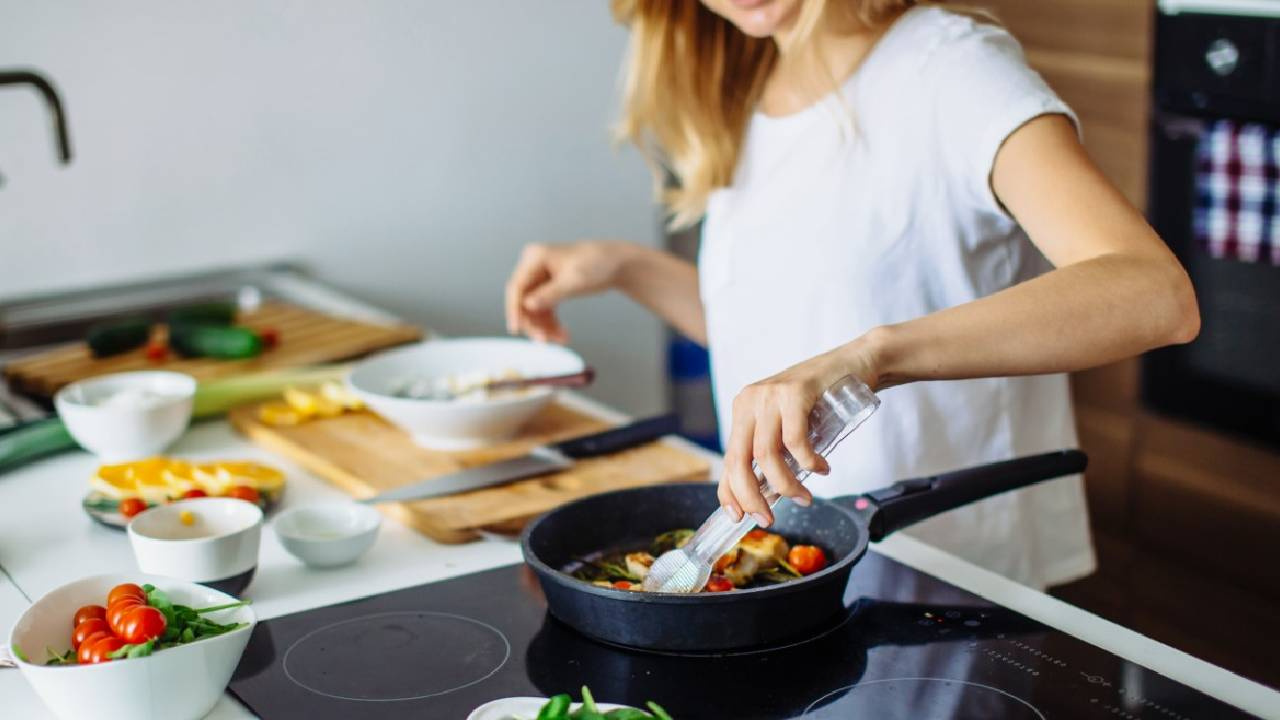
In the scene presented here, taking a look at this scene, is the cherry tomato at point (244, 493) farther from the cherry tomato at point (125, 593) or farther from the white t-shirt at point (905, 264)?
the white t-shirt at point (905, 264)

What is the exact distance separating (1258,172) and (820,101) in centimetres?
112

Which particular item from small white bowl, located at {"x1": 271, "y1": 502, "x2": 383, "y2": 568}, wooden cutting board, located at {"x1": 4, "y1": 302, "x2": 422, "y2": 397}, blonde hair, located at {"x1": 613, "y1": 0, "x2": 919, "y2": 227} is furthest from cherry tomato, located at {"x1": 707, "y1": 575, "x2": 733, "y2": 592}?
wooden cutting board, located at {"x1": 4, "y1": 302, "x2": 422, "y2": 397}

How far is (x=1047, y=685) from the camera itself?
3.24 feet

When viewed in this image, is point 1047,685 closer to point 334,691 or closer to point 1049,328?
point 1049,328

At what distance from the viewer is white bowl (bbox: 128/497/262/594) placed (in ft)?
3.76

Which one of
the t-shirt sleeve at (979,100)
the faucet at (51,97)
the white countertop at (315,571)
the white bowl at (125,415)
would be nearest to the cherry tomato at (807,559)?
the white countertop at (315,571)

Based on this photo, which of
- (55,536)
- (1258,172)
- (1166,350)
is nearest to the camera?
(55,536)

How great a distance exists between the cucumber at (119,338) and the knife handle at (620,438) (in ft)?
2.43

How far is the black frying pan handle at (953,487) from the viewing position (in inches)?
45.1

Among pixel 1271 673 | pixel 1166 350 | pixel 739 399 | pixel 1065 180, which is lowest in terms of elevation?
pixel 1271 673

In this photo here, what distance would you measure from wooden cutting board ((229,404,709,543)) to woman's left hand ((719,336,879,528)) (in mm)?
383

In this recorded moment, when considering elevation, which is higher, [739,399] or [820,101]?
[820,101]

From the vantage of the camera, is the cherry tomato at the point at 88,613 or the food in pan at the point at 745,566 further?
the food in pan at the point at 745,566

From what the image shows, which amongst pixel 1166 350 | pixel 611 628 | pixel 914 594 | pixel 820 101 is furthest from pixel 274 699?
pixel 1166 350
